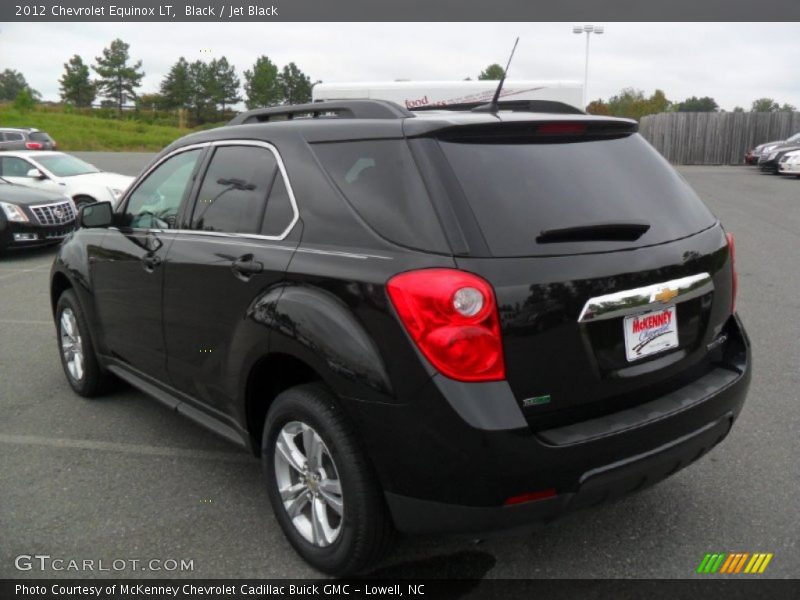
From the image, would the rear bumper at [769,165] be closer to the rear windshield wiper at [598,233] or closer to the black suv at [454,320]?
the black suv at [454,320]

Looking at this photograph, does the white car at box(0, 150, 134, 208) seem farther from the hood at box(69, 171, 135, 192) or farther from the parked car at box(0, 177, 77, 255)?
the parked car at box(0, 177, 77, 255)

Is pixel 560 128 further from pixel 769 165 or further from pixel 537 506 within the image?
pixel 769 165

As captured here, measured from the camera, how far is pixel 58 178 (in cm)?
1460

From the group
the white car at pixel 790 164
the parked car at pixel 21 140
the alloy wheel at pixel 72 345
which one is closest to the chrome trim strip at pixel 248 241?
the alloy wheel at pixel 72 345

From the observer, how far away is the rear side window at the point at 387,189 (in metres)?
2.49

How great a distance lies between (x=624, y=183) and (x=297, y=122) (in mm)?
1392

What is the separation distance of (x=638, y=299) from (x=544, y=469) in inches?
27.8

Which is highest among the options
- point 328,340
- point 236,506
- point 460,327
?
point 460,327

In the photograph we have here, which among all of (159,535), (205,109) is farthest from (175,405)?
(205,109)

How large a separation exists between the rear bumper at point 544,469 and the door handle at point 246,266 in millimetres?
1070

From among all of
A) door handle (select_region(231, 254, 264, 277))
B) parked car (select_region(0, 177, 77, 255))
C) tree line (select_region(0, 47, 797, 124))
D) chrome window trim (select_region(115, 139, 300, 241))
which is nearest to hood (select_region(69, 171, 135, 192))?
parked car (select_region(0, 177, 77, 255))

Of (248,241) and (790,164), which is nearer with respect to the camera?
(248,241)

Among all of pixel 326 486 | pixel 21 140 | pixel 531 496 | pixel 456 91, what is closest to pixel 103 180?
pixel 456 91

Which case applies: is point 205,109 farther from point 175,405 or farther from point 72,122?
point 175,405
